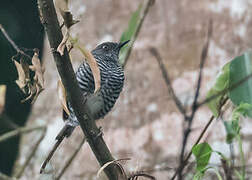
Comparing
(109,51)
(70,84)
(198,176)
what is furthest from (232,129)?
(109,51)

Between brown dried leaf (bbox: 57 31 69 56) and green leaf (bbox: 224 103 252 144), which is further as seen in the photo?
green leaf (bbox: 224 103 252 144)

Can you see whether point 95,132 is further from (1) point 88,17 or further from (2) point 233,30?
(1) point 88,17

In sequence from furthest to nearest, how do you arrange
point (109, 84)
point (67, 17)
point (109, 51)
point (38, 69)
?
point (109, 51)
point (109, 84)
point (38, 69)
point (67, 17)

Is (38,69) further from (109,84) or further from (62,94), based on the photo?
(109,84)

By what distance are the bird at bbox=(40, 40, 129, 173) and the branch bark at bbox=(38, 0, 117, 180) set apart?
999 millimetres

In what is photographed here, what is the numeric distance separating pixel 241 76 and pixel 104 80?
1.27 m

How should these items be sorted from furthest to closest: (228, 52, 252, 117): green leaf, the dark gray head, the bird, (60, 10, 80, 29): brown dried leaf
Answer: the dark gray head
the bird
(228, 52, 252, 117): green leaf
(60, 10, 80, 29): brown dried leaf

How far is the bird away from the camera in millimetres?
2342

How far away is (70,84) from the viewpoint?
120cm

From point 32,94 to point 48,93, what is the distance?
6.56 ft

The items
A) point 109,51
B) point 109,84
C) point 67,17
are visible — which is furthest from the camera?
point 109,51

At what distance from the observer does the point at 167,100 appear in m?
2.79

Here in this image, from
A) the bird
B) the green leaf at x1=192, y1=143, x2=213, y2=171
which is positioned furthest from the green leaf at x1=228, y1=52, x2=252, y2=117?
the bird

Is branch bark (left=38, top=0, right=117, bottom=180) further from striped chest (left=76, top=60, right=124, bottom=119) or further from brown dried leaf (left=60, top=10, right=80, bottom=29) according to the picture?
striped chest (left=76, top=60, right=124, bottom=119)
